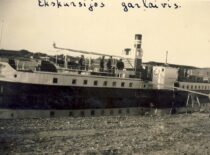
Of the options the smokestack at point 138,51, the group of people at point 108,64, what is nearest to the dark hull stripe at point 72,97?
the group of people at point 108,64

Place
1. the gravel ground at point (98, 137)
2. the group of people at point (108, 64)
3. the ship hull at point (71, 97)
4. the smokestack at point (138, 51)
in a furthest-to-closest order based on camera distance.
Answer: the smokestack at point (138, 51)
the group of people at point (108, 64)
the ship hull at point (71, 97)
the gravel ground at point (98, 137)

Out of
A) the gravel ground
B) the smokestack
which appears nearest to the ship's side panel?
the gravel ground

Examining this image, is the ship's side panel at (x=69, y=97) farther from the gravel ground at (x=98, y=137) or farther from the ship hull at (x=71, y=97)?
the gravel ground at (x=98, y=137)

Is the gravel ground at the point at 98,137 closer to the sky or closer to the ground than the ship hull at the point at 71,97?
closer to the ground

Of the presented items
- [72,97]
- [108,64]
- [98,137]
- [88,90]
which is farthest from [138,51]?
[98,137]

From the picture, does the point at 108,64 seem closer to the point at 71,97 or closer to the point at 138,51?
the point at 138,51

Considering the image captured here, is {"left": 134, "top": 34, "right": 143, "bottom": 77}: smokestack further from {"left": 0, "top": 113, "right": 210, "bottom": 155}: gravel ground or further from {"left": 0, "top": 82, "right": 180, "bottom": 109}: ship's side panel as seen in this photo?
{"left": 0, "top": 113, "right": 210, "bottom": 155}: gravel ground

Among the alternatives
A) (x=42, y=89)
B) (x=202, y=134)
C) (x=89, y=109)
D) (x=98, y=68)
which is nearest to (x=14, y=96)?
(x=42, y=89)
